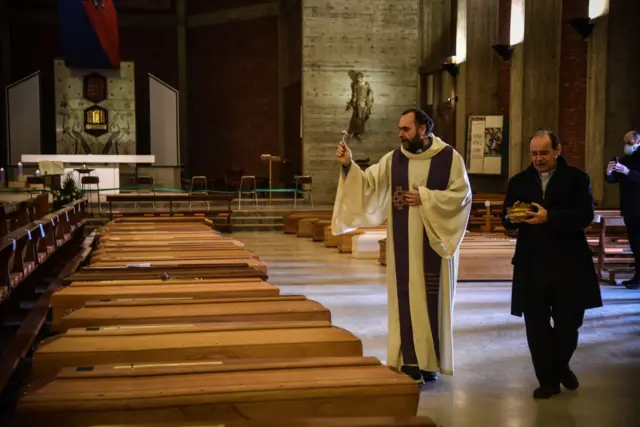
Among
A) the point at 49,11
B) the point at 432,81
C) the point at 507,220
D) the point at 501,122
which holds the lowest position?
the point at 507,220

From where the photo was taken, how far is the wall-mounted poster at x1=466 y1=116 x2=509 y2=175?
14422 millimetres

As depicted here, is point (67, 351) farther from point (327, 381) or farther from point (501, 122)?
point (501, 122)

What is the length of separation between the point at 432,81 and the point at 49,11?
11.7m

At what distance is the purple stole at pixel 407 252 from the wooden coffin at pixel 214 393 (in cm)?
181

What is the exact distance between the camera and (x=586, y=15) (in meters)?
11.8

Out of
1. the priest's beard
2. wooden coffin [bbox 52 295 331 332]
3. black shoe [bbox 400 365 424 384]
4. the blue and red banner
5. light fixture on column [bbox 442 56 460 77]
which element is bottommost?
black shoe [bbox 400 365 424 384]

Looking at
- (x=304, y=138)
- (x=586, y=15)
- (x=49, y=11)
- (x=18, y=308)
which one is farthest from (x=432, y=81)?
(x=18, y=308)

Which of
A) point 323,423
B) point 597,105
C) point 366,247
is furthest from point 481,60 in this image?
point 323,423

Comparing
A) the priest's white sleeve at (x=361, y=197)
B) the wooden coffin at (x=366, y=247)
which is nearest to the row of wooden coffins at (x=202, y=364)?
the priest's white sleeve at (x=361, y=197)

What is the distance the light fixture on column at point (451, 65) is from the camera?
1618 centimetres

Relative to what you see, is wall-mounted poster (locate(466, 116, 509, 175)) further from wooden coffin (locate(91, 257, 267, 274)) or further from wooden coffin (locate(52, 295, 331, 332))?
wooden coffin (locate(52, 295, 331, 332))

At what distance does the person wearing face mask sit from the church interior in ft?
0.27

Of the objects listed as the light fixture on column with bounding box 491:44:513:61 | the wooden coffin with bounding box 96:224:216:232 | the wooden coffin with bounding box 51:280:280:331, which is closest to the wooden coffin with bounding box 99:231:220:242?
the wooden coffin with bounding box 96:224:216:232

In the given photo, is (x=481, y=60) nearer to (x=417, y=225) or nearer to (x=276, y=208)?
(x=276, y=208)
